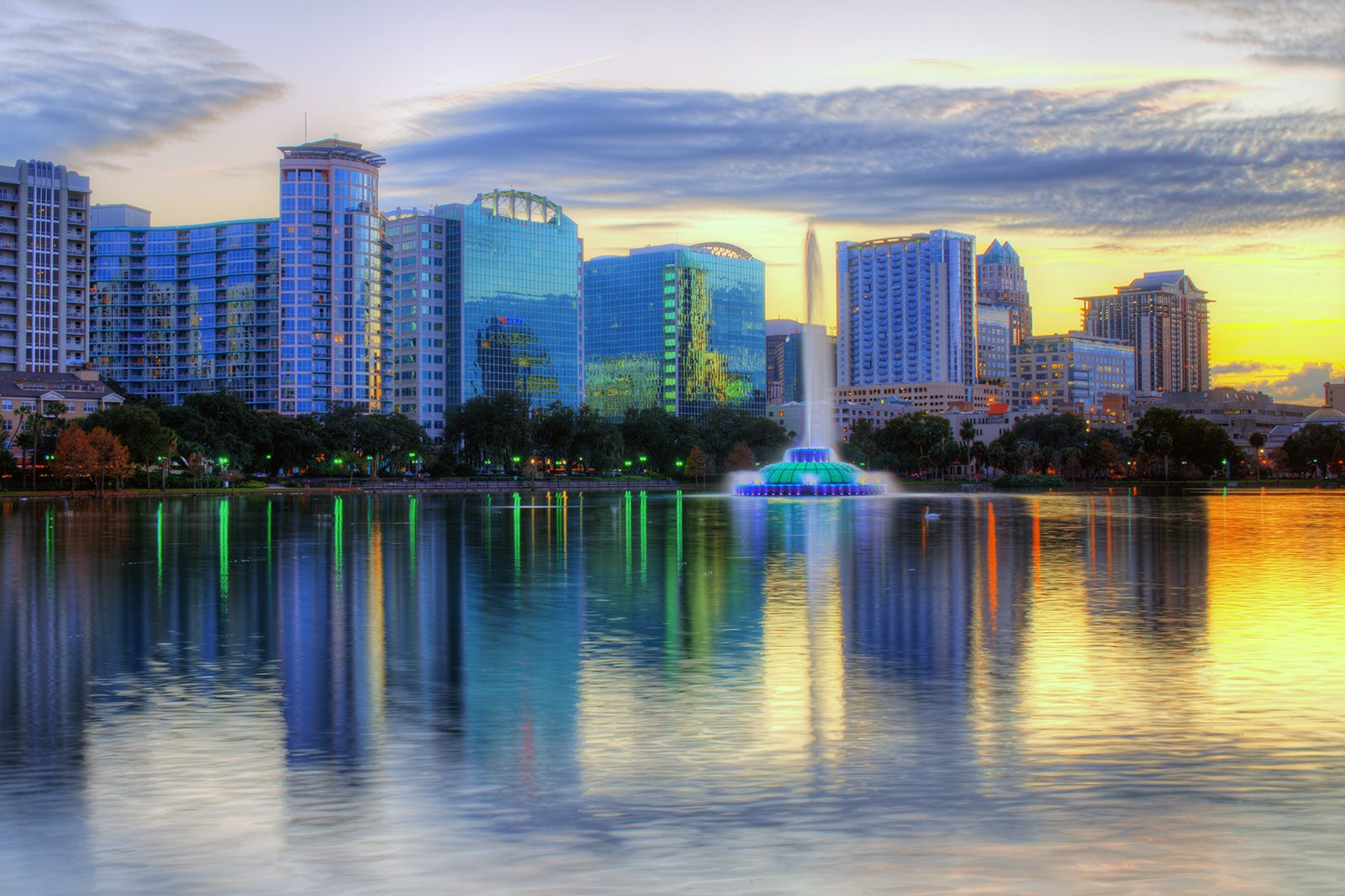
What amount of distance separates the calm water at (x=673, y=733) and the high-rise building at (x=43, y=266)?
17959 cm

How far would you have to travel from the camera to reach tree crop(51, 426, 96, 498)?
343ft

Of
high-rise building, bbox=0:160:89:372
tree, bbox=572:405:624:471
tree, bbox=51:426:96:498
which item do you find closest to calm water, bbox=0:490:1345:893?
tree, bbox=51:426:96:498

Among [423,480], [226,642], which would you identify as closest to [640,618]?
[226,642]

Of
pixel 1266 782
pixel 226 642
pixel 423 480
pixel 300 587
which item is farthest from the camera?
pixel 423 480

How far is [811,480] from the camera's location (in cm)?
10069

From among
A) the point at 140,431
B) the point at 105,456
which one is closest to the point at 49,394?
the point at 140,431

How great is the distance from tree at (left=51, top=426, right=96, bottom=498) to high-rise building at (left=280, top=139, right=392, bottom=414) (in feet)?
273

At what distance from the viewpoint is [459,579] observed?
31.0 metres

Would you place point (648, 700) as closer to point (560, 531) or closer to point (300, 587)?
point (300, 587)

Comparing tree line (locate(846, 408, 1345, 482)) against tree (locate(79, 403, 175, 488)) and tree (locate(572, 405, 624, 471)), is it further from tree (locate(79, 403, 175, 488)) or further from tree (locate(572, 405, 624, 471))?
tree (locate(79, 403, 175, 488))

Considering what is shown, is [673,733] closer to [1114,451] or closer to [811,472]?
[811,472]

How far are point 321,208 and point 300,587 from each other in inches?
6936

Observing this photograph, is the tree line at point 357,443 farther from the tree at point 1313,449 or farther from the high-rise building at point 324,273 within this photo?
the tree at point 1313,449

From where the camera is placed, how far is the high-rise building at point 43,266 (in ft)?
609
